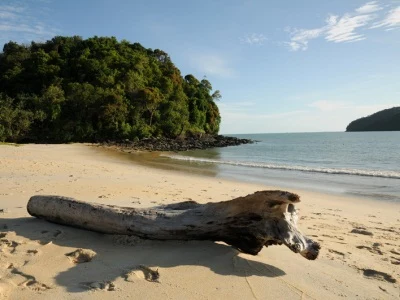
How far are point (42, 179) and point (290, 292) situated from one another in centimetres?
932

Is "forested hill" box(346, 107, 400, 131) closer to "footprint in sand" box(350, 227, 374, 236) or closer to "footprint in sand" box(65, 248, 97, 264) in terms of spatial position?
"footprint in sand" box(350, 227, 374, 236)

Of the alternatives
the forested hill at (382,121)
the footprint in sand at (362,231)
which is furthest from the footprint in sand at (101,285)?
the forested hill at (382,121)

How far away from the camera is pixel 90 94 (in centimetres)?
4488

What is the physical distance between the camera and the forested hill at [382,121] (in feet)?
495

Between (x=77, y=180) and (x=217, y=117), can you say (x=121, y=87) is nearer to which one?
(x=217, y=117)

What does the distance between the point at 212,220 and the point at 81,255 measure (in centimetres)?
163

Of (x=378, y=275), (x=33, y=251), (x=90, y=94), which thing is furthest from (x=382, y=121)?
(x=33, y=251)

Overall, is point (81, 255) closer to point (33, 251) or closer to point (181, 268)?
point (33, 251)

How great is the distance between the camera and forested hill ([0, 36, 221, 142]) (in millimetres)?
42344

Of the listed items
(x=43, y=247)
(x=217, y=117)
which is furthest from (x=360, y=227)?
(x=217, y=117)

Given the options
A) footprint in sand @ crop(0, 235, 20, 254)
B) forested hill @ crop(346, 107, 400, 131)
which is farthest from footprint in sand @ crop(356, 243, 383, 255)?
forested hill @ crop(346, 107, 400, 131)

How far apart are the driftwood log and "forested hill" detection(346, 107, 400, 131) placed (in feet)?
563

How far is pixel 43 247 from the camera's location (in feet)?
12.8

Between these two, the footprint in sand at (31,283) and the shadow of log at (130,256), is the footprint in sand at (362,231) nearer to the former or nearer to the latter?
the shadow of log at (130,256)
